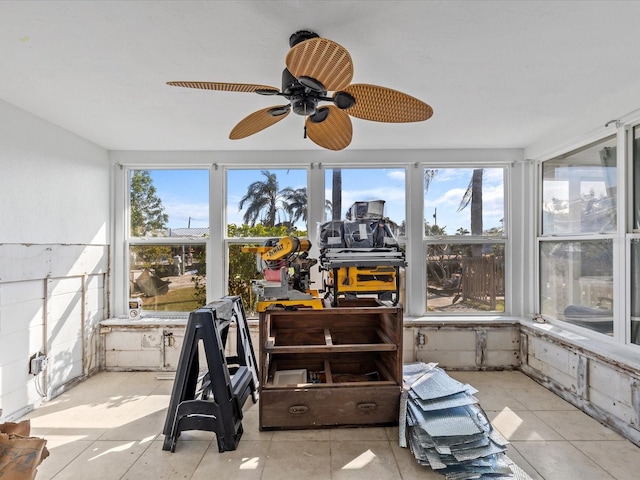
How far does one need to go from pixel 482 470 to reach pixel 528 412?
100 cm

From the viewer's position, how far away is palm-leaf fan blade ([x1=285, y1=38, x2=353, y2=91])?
114cm

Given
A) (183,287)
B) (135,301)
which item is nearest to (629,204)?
(183,287)

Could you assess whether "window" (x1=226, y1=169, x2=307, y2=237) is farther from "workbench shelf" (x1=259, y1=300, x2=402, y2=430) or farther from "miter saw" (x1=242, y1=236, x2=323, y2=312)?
"workbench shelf" (x1=259, y1=300, x2=402, y2=430)

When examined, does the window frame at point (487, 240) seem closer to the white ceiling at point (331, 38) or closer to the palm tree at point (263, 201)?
the white ceiling at point (331, 38)

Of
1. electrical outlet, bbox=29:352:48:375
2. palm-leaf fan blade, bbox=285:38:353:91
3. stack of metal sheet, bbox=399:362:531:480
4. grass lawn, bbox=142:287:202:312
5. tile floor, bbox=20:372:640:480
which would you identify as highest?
palm-leaf fan blade, bbox=285:38:353:91

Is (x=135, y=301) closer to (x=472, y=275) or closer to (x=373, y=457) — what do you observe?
(x=373, y=457)

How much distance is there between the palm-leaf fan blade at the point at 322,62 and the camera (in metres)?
1.14

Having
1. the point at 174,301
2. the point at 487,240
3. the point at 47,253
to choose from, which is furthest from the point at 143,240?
the point at 487,240

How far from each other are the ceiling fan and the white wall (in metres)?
1.83

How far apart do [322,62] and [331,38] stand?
54 cm

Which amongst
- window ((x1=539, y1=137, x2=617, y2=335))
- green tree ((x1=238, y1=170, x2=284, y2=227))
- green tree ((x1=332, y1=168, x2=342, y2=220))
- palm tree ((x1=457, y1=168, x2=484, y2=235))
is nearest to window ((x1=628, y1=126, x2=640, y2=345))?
window ((x1=539, y1=137, x2=617, y2=335))

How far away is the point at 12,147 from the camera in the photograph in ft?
7.85

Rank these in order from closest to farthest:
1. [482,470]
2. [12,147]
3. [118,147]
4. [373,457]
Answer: [482,470]
[373,457]
[12,147]
[118,147]

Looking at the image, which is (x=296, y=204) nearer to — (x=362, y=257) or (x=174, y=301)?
(x=362, y=257)
